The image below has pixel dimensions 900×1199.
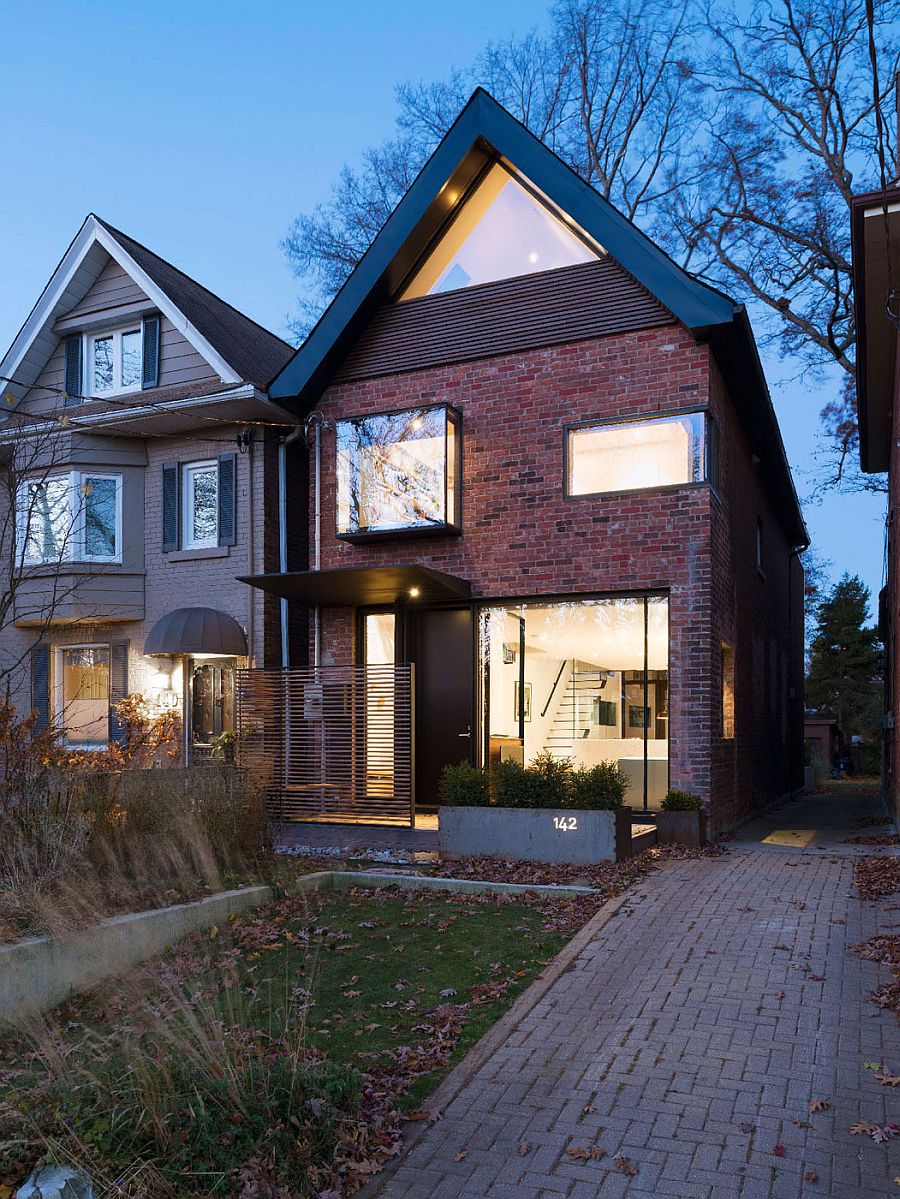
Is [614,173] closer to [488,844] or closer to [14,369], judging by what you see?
[14,369]

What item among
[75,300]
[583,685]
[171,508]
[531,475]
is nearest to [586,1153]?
[583,685]

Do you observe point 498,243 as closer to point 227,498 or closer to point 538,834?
point 227,498

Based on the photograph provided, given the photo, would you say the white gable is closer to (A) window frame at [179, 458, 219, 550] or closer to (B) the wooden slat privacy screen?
(A) window frame at [179, 458, 219, 550]

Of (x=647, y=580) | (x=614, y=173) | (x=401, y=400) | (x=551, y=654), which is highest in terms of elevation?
(x=614, y=173)

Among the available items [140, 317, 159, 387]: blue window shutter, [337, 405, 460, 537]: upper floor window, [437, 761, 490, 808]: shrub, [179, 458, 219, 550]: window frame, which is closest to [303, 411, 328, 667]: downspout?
[337, 405, 460, 537]: upper floor window

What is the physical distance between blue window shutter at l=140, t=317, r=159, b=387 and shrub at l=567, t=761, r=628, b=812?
10241 mm

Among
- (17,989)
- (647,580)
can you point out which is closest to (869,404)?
(647,580)

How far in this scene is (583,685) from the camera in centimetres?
1248

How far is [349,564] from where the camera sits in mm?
14031

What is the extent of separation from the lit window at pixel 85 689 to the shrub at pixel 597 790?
961 cm

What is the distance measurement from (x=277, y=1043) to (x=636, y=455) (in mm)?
9044

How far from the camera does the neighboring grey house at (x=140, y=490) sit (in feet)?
50.0

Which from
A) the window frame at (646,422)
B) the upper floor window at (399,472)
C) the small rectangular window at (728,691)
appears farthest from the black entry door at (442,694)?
the small rectangular window at (728,691)

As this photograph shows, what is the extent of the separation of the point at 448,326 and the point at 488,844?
736 cm
